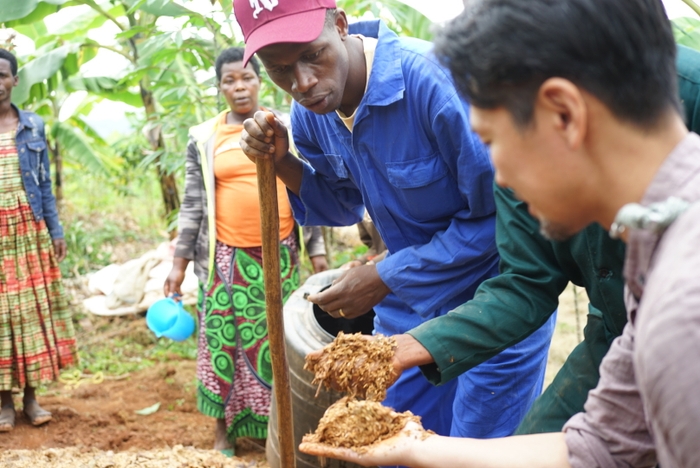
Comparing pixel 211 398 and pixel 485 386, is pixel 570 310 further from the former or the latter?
pixel 485 386

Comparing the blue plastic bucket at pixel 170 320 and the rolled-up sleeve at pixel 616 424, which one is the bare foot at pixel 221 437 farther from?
the rolled-up sleeve at pixel 616 424

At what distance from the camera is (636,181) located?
108 cm

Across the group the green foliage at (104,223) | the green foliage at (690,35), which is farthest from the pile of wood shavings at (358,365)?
the green foliage at (104,223)

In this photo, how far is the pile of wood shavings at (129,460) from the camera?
2887mm

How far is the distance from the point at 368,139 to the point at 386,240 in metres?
0.40

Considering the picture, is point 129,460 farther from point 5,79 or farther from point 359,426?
point 5,79

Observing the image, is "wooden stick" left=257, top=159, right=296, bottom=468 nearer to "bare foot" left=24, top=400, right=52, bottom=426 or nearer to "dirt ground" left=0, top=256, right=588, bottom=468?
"dirt ground" left=0, top=256, right=588, bottom=468

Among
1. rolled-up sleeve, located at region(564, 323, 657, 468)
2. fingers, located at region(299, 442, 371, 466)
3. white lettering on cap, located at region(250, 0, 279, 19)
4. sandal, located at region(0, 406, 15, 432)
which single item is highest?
white lettering on cap, located at region(250, 0, 279, 19)

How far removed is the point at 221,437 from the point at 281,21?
2803 millimetres

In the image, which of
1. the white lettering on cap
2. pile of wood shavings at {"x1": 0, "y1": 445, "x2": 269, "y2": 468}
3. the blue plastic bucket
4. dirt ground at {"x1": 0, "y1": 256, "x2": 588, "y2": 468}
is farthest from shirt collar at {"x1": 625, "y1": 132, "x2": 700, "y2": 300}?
the blue plastic bucket

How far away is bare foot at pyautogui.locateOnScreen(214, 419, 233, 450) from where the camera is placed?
4148 mm

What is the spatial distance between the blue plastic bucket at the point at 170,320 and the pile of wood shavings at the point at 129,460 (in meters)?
0.87

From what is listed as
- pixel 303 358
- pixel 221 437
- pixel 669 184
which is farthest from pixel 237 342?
pixel 669 184

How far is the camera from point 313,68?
2.15 m
